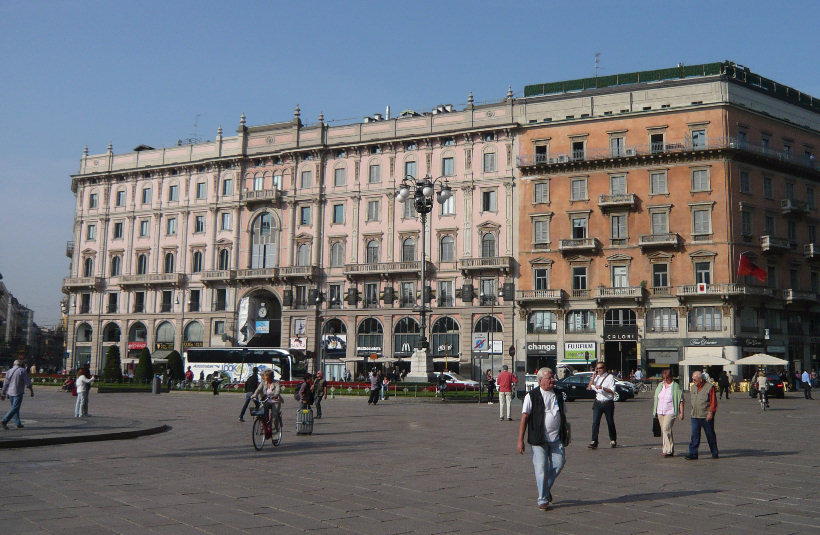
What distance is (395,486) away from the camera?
11.2m

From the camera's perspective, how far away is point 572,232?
5750cm

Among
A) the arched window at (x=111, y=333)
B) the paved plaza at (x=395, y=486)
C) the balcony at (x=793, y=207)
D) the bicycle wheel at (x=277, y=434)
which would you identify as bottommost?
the paved plaza at (x=395, y=486)

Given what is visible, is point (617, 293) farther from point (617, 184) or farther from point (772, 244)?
point (772, 244)

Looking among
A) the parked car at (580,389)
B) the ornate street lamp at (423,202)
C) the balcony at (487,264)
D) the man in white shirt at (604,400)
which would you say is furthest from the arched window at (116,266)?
the man in white shirt at (604,400)

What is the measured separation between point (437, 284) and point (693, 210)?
62.9 feet

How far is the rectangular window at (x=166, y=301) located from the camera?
70.6m

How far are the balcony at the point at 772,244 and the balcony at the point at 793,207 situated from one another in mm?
2252

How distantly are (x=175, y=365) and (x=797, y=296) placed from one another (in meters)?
42.2

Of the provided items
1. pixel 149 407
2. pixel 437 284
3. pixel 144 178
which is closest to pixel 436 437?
pixel 149 407

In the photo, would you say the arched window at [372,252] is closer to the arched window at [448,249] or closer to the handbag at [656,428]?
the arched window at [448,249]

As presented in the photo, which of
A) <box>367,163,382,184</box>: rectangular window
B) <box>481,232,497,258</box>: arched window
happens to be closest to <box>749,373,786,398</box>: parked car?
<box>481,232,497,258</box>: arched window

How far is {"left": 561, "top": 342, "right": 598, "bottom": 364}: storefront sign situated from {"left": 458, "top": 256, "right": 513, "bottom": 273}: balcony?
7079 millimetres

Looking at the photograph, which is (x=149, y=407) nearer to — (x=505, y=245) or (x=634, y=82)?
(x=505, y=245)

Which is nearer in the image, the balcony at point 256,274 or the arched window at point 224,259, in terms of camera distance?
the balcony at point 256,274
